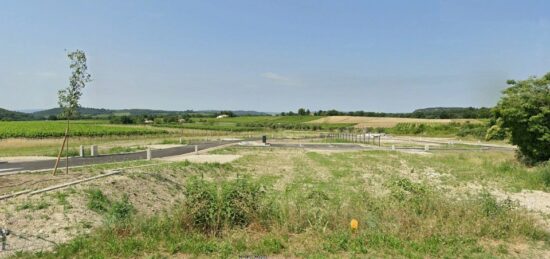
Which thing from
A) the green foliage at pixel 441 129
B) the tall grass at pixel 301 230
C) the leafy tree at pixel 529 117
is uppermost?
the leafy tree at pixel 529 117

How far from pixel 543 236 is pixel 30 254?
9444 millimetres

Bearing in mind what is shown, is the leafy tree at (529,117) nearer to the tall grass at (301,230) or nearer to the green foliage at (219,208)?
the tall grass at (301,230)

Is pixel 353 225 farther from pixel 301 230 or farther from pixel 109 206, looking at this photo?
pixel 109 206

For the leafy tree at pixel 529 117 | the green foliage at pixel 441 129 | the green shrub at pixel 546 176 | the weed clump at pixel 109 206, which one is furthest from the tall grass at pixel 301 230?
the green foliage at pixel 441 129

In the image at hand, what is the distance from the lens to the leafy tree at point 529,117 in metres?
22.6

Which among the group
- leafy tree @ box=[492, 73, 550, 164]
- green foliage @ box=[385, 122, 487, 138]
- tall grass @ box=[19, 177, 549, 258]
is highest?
leafy tree @ box=[492, 73, 550, 164]

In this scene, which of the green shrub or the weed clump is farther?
the green shrub

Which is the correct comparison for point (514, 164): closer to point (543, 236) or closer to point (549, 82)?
point (549, 82)

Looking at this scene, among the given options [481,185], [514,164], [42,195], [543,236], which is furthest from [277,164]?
[543,236]

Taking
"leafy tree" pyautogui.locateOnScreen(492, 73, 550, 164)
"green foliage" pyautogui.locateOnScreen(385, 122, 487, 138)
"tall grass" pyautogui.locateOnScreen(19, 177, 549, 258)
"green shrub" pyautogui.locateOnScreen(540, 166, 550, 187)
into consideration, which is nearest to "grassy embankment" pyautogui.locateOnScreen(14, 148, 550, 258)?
"tall grass" pyautogui.locateOnScreen(19, 177, 549, 258)

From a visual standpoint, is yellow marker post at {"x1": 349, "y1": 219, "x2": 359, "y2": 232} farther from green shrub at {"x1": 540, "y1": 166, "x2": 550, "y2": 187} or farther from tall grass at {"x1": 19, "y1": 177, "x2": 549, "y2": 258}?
green shrub at {"x1": 540, "y1": 166, "x2": 550, "y2": 187}

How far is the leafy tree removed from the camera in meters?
22.6

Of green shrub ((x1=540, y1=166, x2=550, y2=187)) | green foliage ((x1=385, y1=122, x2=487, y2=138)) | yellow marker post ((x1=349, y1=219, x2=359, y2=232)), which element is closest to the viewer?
yellow marker post ((x1=349, y1=219, x2=359, y2=232))

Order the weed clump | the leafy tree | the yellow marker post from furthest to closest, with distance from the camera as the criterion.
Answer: the leafy tree → the weed clump → the yellow marker post
